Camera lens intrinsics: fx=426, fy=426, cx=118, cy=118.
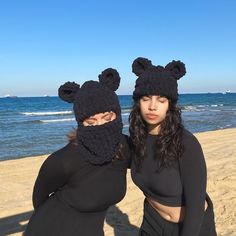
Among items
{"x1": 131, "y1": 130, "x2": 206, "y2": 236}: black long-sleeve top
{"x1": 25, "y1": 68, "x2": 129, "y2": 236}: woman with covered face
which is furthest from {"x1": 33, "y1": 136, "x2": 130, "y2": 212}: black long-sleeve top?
{"x1": 131, "y1": 130, "x2": 206, "y2": 236}: black long-sleeve top

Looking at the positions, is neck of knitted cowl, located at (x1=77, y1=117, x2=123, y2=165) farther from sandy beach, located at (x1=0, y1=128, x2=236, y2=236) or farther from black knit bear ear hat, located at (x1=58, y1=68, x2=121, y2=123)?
sandy beach, located at (x1=0, y1=128, x2=236, y2=236)

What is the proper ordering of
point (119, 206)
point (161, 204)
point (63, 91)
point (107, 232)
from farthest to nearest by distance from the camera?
point (119, 206), point (107, 232), point (161, 204), point (63, 91)

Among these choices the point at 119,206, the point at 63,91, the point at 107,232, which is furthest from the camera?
the point at 119,206

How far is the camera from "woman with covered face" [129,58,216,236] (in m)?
2.46

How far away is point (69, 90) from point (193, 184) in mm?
899

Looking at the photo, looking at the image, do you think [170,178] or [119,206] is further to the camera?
→ [119,206]

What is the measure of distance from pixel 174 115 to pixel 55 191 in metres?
0.85

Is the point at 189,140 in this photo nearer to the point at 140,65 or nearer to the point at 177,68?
the point at 177,68

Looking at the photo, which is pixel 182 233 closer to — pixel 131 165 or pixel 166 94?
pixel 131 165

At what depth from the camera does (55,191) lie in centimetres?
245

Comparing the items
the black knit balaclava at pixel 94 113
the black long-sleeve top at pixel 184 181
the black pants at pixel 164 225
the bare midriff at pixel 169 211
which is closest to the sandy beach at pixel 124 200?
the black pants at pixel 164 225

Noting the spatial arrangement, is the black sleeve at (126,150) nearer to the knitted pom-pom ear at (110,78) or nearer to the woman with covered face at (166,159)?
the woman with covered face at (166,159)

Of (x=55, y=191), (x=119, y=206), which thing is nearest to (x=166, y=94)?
(x=55, y=191)

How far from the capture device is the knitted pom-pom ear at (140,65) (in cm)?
274
